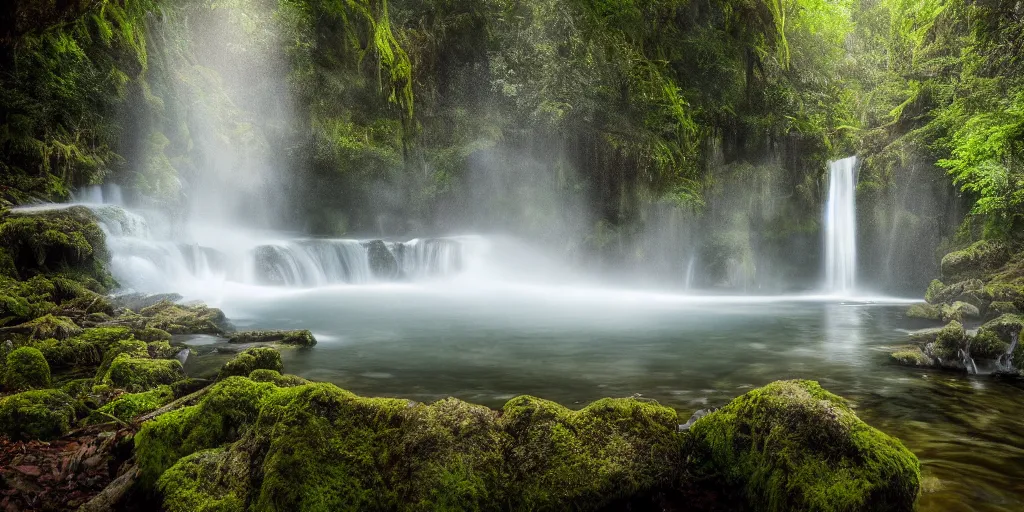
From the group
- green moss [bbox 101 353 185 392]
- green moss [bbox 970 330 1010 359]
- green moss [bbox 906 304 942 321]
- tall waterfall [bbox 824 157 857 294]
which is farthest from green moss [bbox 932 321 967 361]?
tall waterfall [bbox 824 157 857 294]

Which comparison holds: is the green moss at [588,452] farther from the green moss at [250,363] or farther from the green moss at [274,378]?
the green moss at [250,363]

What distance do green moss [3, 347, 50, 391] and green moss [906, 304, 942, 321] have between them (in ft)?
55.2

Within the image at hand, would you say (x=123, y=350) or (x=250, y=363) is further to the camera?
(x=123, y=350)

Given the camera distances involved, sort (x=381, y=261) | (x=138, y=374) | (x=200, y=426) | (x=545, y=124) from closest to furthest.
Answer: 1. (x=200, y=426)
2. (x=138, y=374)
3. (x=381, y=261)
4. (x=545, y=124)

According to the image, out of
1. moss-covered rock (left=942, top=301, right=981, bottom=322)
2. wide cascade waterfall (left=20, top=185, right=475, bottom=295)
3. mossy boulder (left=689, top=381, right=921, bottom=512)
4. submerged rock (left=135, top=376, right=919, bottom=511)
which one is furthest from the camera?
wide cascade waterfall (left=20, top=185, right=475, bottom=295)

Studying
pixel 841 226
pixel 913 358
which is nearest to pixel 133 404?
pixel 913 358

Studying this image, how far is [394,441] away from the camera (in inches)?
137

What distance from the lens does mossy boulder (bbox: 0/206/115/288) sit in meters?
11.6

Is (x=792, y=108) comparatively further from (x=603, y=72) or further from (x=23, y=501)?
(x=23, y=501)

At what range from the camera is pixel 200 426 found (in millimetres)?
3908

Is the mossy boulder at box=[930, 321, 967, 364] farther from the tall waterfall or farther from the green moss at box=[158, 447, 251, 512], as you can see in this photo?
the tall waterfall

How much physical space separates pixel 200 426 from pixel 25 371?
3.31 m

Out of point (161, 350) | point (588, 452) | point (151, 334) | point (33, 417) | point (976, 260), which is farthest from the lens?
point (976, 260)

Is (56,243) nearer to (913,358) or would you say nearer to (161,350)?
(161,350)
